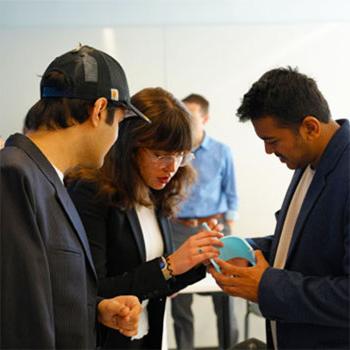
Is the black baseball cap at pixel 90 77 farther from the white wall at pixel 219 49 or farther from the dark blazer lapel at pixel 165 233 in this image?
the white wall at pixel 219 49

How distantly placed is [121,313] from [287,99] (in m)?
0.71

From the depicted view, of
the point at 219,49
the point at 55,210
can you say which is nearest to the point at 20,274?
the point at 55,210

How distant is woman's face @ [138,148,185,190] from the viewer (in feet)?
5.19

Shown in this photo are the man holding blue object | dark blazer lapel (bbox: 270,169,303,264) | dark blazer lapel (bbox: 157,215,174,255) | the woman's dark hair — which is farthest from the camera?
dark blazer lapel (bbox: 157,215,174,255)

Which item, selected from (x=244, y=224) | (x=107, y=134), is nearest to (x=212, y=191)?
(x=244, y=224)

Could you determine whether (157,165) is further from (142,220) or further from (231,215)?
(231,215)

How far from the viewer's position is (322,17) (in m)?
3.89

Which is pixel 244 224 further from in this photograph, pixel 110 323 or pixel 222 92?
pixel 110 323

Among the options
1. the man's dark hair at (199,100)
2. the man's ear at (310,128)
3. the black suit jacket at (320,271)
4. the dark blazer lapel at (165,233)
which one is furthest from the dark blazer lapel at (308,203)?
the man's dark hair at (199,100)

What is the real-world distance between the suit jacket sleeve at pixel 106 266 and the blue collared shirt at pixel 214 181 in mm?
2174

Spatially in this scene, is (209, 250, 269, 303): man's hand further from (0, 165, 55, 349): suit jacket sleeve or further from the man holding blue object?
(0, 165, 55, 349): suit jacket sleeve

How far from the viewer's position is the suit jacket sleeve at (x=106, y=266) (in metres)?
1.46

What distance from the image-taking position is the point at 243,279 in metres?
1.31

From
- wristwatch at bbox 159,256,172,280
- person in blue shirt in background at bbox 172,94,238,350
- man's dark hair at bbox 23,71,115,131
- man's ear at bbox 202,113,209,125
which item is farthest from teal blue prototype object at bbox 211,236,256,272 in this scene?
man's ear at bbox 202,113,209,125
